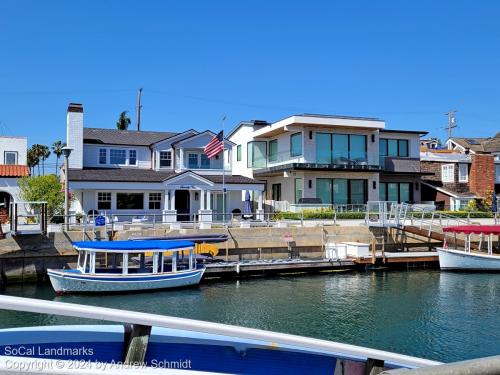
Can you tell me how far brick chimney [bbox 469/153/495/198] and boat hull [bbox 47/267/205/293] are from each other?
34.7 meters

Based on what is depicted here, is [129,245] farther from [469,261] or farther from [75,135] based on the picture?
[469,261]

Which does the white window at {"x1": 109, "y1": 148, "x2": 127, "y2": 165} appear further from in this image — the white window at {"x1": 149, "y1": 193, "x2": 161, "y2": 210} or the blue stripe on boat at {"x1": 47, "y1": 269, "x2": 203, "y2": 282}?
the blue stripe on boat at {"x1": 47, "y1": 269, "x2": 203, "y2": 282}

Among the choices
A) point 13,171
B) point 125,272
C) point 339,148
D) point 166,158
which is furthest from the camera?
point 166,158

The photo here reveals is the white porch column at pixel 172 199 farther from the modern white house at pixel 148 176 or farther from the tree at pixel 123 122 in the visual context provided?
the tree at pixel 123 122

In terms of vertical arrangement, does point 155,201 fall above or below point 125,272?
above

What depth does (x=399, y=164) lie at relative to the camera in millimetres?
39562

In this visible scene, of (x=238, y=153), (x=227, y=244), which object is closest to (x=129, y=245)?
(x=227, y=244)

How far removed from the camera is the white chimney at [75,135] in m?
35.0

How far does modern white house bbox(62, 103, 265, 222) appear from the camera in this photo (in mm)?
32312

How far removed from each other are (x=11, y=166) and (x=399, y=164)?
32.3 meters

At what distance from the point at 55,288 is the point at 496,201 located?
3862 cm

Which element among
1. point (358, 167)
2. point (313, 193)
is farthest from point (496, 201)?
point (313, 193)

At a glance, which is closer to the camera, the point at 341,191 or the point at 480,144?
the point at 341,191

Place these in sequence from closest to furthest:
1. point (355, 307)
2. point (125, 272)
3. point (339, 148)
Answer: point (355, 307)
point (125, 272)
point (339, 148)
